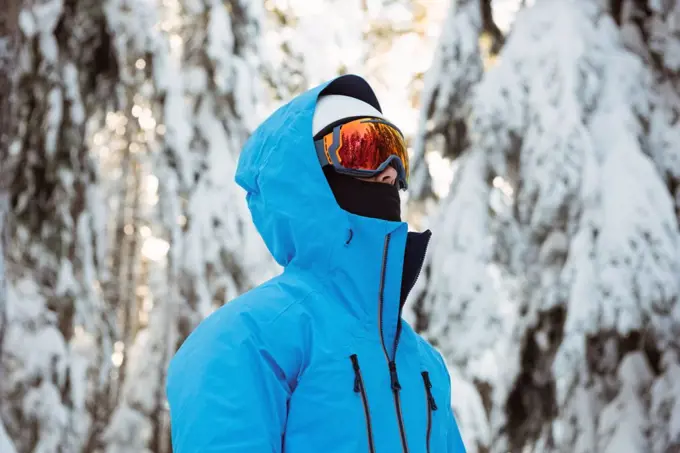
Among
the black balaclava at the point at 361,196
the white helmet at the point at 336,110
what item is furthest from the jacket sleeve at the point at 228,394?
the white helmet at the point at 336,110

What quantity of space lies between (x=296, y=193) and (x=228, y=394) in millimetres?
376

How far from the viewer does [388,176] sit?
157 centimetres

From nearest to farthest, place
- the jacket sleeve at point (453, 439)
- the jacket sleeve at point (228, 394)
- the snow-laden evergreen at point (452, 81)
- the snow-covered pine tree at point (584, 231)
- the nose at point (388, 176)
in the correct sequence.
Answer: the jacket sleeve at point (228, 394)
the nose at point (388, 176)
the jacket sleeve at point (453, 439)
the snow-covered pine tree at point (584, 231)
the snow-laden evergreen at point (452, 81)

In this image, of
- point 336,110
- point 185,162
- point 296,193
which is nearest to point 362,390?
point 296,193

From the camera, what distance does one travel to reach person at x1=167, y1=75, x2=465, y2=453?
4.15 feet

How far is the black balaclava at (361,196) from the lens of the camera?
1520 mm

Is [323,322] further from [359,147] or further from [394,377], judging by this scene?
[359,147]

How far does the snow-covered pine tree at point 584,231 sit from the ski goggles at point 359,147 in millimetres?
2102

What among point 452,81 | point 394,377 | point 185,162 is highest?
point 452,81

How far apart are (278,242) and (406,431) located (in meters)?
0.40

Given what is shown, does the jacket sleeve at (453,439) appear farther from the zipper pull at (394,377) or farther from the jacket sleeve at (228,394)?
the jacket sleeve at (228,394)

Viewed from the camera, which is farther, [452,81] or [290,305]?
[452,81]

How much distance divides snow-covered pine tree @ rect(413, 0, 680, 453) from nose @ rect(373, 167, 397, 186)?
2.07 m

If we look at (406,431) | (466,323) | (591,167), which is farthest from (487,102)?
(406,431)
